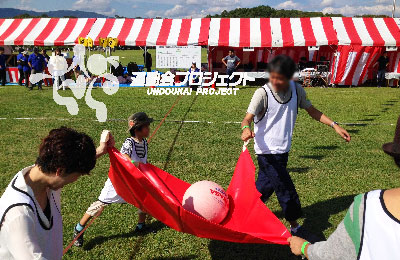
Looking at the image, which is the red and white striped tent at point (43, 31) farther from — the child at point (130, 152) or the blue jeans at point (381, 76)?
the child at point (130, 152)

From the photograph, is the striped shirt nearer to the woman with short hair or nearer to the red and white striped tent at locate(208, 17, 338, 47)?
the woman with short hair

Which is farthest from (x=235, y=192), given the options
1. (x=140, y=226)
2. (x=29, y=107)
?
(x=29, y=107)

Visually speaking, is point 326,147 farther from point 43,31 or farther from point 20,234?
point 43,31

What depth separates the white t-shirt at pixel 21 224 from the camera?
170 centimetres

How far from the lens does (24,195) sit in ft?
5.89

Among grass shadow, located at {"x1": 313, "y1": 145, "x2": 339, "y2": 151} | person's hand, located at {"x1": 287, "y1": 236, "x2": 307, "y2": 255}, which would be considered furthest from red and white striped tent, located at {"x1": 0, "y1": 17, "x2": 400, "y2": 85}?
person's hand, located at {"x1": 287, "y1": 236, "x2": 307, "y2": 255}

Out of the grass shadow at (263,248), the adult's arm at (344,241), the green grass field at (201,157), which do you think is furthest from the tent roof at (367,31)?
the adult's arm at (344,241)

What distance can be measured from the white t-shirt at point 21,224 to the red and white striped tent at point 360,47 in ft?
59.8

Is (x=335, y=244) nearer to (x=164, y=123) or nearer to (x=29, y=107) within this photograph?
(x=164, y=123)

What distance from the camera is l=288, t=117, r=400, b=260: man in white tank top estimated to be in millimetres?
1310

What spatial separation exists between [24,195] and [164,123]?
7.71 meters

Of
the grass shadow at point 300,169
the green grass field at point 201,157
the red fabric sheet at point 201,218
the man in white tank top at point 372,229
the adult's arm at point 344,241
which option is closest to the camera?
the man in white tank top at point 372,229

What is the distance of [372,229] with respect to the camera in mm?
1362

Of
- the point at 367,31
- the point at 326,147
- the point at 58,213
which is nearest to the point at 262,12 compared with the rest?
the point at 367,31
